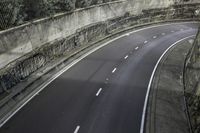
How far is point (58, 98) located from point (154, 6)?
33291 millimetres

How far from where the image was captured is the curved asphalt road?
49.7 ft

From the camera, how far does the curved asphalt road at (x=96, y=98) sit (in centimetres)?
1515

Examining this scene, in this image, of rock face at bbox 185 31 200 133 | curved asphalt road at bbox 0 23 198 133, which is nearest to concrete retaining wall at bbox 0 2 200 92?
curved asphalt road at bbox 0 23 198 133

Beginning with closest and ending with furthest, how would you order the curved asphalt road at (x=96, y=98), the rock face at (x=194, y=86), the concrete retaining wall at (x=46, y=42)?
the curved asphalt road at (x=96, y=98) → the rock face at (x=194, y=86) → the concrete retaining wall at (x=46, y=42)

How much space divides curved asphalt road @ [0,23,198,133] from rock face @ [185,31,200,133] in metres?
3.65

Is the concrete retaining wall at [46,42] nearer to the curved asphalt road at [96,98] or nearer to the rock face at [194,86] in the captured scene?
the curved asphalt road at [96,98]

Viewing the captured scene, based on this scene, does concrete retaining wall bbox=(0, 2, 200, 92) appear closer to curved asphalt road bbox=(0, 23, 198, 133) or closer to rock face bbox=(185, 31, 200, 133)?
curved asphalt road bbox=(0, 23, 198, 133)

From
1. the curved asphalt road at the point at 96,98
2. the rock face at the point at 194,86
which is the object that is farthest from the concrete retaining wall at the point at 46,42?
the rock face at the point at 194,86

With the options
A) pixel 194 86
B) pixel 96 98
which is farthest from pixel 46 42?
pixel 194 86

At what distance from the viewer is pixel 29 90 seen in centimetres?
1844

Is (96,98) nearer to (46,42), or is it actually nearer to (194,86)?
(46,42)

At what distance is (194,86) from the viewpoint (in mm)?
21922

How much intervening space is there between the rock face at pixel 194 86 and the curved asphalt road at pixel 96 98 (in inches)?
144

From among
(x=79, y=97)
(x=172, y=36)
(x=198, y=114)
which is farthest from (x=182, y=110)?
(x=172, y=36)
